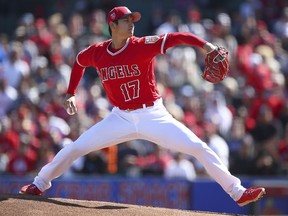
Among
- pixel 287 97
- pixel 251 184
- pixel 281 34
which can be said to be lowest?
pixel 251 184

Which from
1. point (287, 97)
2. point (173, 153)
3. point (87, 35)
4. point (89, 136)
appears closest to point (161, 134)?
point (89, 136)

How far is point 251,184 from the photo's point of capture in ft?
39.7

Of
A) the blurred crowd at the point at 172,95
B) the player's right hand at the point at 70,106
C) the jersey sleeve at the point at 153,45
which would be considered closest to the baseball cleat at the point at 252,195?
the jersey sleeve at the point at 153,45

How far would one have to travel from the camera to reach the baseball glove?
775 cm

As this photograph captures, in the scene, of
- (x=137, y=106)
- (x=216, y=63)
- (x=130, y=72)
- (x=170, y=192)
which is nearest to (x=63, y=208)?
(x=137, y=106)

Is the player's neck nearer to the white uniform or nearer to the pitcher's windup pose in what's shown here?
the pitcher's windup pose

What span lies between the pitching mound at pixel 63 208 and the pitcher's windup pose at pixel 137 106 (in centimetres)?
35

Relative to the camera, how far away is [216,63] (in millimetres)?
7797

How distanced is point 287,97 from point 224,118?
1.11 metres

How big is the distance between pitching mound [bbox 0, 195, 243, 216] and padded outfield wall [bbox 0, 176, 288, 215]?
4203mm

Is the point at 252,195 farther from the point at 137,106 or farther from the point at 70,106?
the point at 70,106

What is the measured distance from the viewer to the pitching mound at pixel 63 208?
7.77 meters

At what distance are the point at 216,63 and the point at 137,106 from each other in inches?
35.3

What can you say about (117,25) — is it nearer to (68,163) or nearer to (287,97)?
(68,163)
